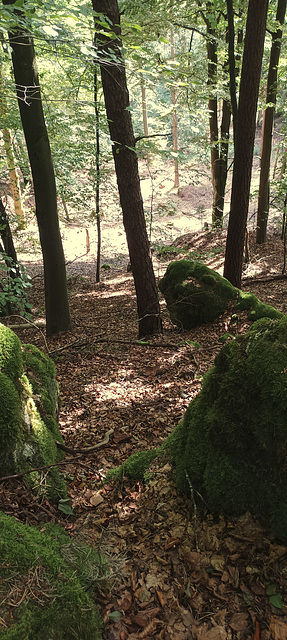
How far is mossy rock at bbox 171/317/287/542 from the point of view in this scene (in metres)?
2.19

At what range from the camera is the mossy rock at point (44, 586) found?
5.20 feet

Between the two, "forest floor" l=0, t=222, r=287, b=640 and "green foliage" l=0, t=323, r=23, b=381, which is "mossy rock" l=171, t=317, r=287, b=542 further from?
"green foliage" l=0, t=323, r=23, b=381

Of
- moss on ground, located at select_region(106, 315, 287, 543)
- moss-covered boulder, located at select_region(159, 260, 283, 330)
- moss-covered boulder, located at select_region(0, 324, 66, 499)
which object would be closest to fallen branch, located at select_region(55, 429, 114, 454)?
moss-covered boulder, located at select_region(0, 324, 66, 499)

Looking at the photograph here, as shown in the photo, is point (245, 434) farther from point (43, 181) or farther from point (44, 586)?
point (43, 181)

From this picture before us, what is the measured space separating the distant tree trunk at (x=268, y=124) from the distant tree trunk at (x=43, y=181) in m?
7.89

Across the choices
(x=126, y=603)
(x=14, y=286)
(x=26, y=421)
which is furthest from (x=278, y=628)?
(x=14, y=286)

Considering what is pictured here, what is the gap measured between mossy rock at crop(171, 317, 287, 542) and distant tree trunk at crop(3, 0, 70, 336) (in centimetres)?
647

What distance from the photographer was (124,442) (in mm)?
3908

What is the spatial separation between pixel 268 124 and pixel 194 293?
388 inches

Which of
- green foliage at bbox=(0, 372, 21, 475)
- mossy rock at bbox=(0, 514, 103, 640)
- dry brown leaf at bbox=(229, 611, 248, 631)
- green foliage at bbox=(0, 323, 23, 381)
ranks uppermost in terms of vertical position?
green foliage at bbox=(0, 323, 23, 381)

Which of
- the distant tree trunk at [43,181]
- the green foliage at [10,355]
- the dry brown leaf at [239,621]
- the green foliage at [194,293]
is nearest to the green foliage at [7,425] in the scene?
the green foliage at [10,355]

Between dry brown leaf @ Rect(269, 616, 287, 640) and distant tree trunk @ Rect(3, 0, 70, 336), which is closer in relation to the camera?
dry brown leaf @ Rect(269, 616, 287, 640)

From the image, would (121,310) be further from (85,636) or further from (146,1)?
(85,636)

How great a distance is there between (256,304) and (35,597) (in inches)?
240
